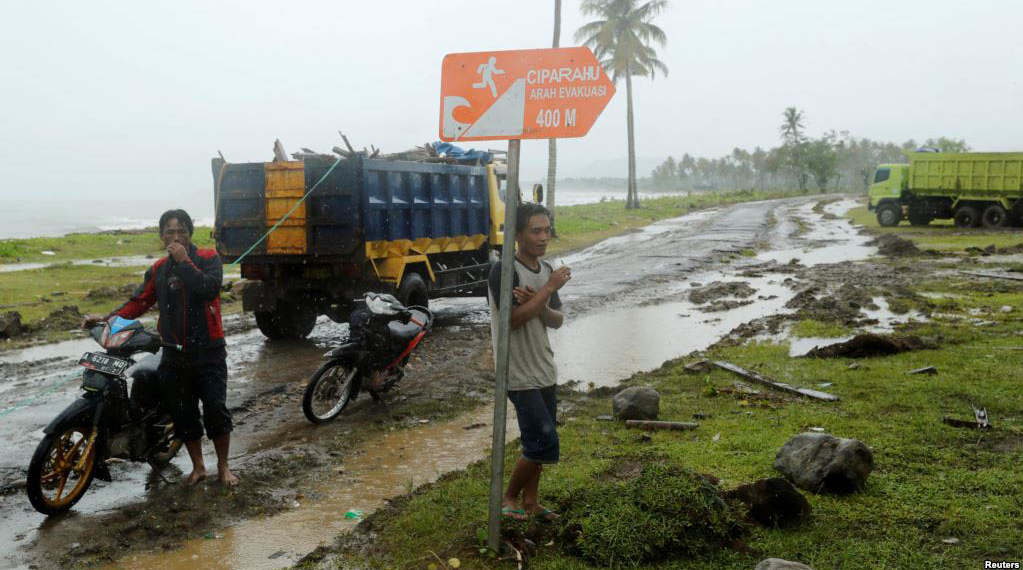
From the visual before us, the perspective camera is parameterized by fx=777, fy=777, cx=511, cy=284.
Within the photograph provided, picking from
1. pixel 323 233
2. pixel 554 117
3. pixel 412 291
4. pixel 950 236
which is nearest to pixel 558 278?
pixel 554 117

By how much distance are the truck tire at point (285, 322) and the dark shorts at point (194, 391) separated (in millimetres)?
4949

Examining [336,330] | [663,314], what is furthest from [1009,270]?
[336,330]

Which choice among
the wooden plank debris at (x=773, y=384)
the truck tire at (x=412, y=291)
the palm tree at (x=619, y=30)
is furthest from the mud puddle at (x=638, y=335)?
the palm tree at (x=619, y=30)

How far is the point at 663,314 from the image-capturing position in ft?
40.5

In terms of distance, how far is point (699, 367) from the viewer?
7.80m

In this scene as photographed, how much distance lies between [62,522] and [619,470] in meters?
3.31

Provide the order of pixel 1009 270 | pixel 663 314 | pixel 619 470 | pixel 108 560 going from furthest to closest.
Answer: pixel 1009 270, pixel 663 314, pixel 619 470, pixel 108 560

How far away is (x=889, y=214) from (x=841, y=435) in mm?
27479

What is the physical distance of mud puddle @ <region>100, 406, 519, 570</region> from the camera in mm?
4055

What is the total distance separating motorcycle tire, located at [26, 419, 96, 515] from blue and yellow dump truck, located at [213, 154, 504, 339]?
4.16m

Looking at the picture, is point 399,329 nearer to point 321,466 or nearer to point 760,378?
point 321,466

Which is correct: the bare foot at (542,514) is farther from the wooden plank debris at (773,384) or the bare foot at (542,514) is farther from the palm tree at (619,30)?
the palm tree at (619,30)

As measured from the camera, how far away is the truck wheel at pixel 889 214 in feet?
97.3

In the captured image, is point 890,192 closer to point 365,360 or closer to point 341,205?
point 341,205
